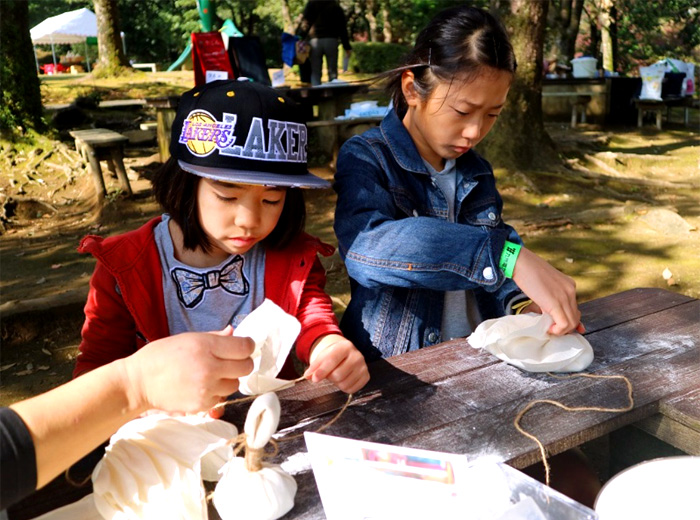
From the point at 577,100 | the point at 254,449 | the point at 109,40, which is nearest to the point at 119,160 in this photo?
the point at 254,449

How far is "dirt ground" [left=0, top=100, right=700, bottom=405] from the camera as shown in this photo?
398 centimetres

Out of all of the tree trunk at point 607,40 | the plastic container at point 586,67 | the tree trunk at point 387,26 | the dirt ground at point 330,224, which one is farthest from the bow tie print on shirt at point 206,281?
the tree trunk at point 387,26

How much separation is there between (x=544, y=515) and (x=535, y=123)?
6.78 m

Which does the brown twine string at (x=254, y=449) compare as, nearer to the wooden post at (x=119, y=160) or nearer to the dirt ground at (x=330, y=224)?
the dirt ground at (x=330, y=224)

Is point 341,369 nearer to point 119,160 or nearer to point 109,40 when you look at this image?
point 119,160

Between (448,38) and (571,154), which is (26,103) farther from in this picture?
(448,38)

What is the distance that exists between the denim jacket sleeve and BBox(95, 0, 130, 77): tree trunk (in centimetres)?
1523

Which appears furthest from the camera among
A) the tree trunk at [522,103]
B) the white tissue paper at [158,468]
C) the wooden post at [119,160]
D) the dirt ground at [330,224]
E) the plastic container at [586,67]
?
the plastic container at [586,67]

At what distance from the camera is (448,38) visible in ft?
6.17

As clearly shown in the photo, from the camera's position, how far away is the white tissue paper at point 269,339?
1366 millimetres

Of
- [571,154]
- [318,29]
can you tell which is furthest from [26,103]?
[571,154]

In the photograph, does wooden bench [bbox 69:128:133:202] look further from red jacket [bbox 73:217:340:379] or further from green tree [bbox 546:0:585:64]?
green tree [bbox 546:0:585:64]

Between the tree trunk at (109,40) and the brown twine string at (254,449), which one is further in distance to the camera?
the tree trunk at (109,40)

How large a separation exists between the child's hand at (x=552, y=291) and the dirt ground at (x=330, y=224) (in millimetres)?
2747
